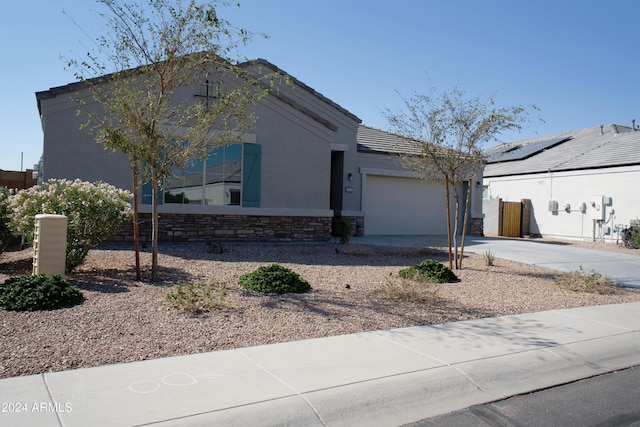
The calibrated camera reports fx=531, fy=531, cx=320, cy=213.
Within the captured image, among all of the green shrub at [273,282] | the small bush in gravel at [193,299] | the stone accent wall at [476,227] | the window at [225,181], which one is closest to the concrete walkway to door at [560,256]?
the stone accent wall at [476,227]

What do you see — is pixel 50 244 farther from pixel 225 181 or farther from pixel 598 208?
pixel 598 208

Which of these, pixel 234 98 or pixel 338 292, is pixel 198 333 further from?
pixel 234 98

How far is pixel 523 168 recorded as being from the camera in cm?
2748

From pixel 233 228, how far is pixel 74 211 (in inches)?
220

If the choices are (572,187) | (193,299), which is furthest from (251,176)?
(572,187)

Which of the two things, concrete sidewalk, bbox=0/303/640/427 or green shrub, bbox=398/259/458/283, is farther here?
green shrub, bbox=398/259/458/283

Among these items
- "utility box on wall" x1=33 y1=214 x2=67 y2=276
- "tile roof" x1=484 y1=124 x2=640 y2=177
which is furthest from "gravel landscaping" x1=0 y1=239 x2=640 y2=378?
"tile roof" x1=484 y1=124 x2=640 y2=177

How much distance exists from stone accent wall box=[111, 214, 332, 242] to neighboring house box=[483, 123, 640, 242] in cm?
838

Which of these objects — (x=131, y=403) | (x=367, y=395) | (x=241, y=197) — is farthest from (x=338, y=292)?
(x=241, y=197)

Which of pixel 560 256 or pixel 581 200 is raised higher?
pixel 581 200

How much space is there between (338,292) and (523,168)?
2157 cm

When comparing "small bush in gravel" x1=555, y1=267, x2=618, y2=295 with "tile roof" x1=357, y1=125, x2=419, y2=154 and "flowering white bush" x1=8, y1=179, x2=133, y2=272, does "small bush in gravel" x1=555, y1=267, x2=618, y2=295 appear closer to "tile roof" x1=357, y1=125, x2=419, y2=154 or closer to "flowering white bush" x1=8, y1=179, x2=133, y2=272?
"flowering white bush" x1=8, y1=179, x2=133, y2=272

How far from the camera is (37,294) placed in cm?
679

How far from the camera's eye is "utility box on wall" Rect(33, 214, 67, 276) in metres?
8.12
